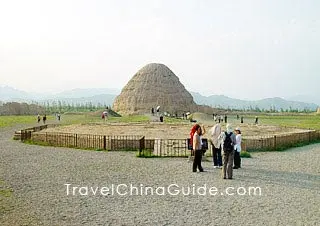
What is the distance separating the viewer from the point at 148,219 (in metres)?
8.77

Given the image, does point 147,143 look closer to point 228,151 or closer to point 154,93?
point 228,151

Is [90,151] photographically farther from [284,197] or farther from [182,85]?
[182,85]

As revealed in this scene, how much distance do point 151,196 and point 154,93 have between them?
277 ft

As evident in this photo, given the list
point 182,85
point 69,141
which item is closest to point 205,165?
point 69,141

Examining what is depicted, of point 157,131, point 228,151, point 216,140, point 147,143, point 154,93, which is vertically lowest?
point 157,131

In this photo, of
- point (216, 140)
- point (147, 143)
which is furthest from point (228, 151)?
point (147, 143)

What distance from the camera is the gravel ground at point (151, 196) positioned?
8.89m

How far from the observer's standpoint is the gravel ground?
350 inches

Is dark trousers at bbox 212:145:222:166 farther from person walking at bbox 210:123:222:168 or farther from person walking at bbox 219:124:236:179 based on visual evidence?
person walking at bbox 219:124:236:179

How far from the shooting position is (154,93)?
95312 millimetres

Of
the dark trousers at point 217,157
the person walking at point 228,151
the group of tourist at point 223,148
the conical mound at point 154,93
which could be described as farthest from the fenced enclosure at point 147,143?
the conical mound at point 154,93

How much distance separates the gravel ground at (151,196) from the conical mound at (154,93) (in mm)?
71716

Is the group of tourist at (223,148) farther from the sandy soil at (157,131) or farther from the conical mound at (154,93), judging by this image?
the conical mound at (154,93)

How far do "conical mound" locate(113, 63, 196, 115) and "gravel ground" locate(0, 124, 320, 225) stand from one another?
235 feet
